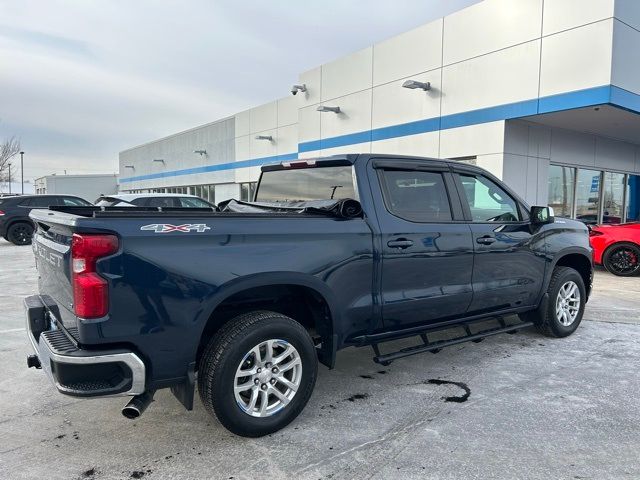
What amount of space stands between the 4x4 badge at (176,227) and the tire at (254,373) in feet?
2.11

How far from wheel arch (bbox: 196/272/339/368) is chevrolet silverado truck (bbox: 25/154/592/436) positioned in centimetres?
1

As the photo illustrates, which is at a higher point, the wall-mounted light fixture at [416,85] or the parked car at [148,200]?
the wall-mounted light fixture at [416,85]

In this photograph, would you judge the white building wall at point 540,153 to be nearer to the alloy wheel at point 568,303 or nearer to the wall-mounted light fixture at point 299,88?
the alloy wheel at point 568,303

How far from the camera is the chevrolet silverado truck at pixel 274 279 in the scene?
2562mm

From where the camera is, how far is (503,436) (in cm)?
315

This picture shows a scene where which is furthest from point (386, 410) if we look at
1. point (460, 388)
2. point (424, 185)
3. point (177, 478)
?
point (424, 185)

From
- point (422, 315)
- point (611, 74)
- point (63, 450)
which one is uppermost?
point (611, 74)

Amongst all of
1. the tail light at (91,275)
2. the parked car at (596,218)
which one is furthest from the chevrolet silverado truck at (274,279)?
the parked car at (596,218)

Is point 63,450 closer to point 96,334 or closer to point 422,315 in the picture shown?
point 96,334

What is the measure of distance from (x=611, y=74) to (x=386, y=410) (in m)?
9.32

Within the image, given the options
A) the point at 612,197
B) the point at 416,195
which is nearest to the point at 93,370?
the point at 416,195

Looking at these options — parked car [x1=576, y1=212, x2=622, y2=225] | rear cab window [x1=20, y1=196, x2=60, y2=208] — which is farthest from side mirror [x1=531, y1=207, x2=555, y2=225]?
rear cab window [x1=20, y1=196, x2=60, y2=208]

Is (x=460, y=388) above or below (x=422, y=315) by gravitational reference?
below

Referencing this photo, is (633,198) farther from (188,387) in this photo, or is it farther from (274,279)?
(188,387)
